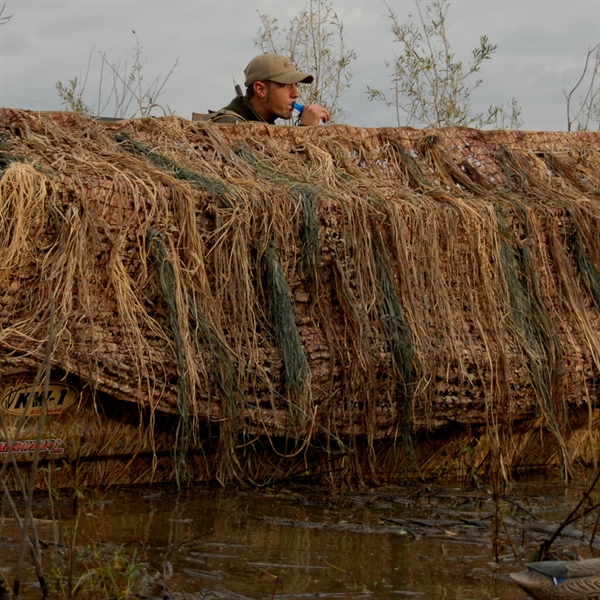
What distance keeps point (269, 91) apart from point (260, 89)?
Result: 0.23 feet

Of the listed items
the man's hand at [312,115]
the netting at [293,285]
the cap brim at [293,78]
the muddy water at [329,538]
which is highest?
the cap brim at [293,78]

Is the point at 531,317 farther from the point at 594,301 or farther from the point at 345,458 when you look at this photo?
the point at 345,458

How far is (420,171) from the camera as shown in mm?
6383

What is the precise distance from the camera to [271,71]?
7.05m

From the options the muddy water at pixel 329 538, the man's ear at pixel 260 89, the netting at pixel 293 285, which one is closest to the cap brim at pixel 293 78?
the man's ear at pixel 260 89

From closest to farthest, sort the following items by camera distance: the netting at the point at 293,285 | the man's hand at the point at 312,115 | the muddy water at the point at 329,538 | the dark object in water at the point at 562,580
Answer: the dark object in water at the point at 562,580
the muddy water at the point at 329,538
the netting at the point at 293,285
the man's hand at the point at 312,115

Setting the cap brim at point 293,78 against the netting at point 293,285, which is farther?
the cap brim at point 293,78

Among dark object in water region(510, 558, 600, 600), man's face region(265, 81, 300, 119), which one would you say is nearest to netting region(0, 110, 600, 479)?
man's face region(265, 81, 300, 119)

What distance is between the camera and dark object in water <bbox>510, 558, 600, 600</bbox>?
3.14 metres

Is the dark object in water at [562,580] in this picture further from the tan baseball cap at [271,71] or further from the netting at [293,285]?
the tan baseball cap at [271,71]

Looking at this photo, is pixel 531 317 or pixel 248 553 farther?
pixel 531 317

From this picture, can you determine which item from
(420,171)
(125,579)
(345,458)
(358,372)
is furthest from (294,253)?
(125,579)

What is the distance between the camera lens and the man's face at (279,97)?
7.11m

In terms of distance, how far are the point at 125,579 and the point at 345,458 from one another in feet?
7.08
